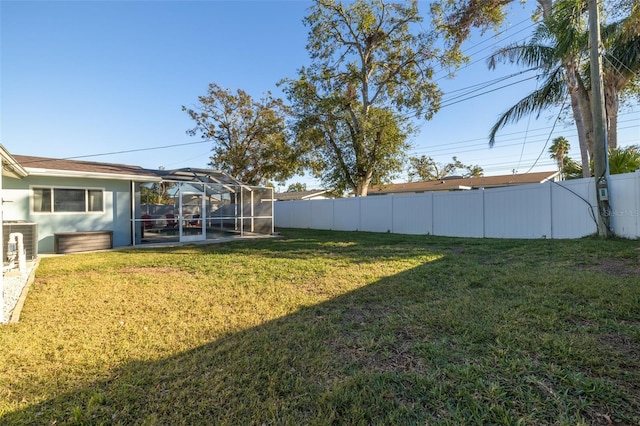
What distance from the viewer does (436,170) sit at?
4125cm

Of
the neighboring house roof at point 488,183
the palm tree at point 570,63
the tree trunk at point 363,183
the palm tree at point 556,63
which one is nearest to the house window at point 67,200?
the tree trunk at point 363,183

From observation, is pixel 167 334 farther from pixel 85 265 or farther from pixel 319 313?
pixel 85 265

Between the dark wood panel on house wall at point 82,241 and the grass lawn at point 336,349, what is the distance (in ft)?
16.6

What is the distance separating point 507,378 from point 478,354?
37cm

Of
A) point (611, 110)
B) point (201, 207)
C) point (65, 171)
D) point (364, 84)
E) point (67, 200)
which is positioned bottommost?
point (201, 207)

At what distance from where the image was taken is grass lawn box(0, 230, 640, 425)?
2023mm

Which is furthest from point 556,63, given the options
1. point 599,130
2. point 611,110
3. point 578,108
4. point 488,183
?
point 488,183

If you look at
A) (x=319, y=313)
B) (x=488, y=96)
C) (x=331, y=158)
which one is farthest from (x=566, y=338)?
(x=331, y=158)

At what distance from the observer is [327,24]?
17250 mm

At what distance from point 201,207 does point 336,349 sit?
12.5 m

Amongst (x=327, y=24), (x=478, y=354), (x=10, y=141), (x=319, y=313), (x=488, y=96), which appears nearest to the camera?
(x=478, y=354)

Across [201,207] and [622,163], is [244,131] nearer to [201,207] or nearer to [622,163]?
[201,207]

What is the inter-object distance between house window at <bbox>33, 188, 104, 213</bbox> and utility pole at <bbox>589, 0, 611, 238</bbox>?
14.6m

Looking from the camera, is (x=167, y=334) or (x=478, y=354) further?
(x=167, y=334)
